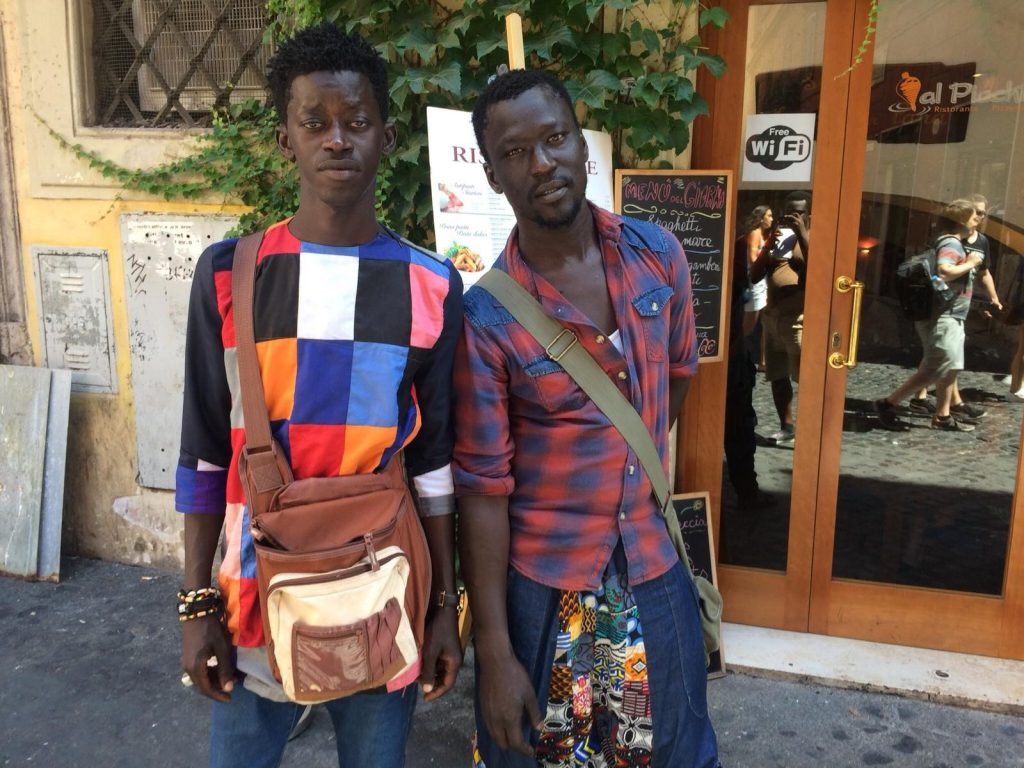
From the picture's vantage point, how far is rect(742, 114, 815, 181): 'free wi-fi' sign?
126 inches

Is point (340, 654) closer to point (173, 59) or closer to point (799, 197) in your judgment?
point (799, 197)

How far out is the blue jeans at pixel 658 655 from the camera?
1727 mm

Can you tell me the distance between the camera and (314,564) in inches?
59.2

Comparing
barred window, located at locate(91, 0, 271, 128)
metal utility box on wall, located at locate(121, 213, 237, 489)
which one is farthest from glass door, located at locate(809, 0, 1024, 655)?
metal utility box on wall, located at locate(121, 213, 237, 489)

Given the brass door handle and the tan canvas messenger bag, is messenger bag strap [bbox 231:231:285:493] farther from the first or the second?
the brass door handle

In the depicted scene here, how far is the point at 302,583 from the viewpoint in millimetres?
1495

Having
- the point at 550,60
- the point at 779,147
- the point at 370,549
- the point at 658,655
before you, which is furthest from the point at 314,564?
the point at 779,147

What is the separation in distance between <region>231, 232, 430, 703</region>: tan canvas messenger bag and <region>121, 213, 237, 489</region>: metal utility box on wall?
2.69 meters


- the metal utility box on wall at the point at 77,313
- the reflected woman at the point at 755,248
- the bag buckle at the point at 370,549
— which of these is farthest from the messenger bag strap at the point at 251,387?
the metal utility box on wall at the point at 77,313

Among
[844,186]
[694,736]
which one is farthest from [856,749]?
[844,186]

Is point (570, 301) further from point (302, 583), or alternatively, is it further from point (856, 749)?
point (856, 749)

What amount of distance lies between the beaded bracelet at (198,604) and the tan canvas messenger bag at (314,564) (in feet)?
0.41

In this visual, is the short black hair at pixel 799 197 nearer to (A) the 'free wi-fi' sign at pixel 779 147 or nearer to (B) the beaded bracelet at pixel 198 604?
(A) the 'free wi-fi' sign at pixel 779 147

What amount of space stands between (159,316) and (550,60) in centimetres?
230
